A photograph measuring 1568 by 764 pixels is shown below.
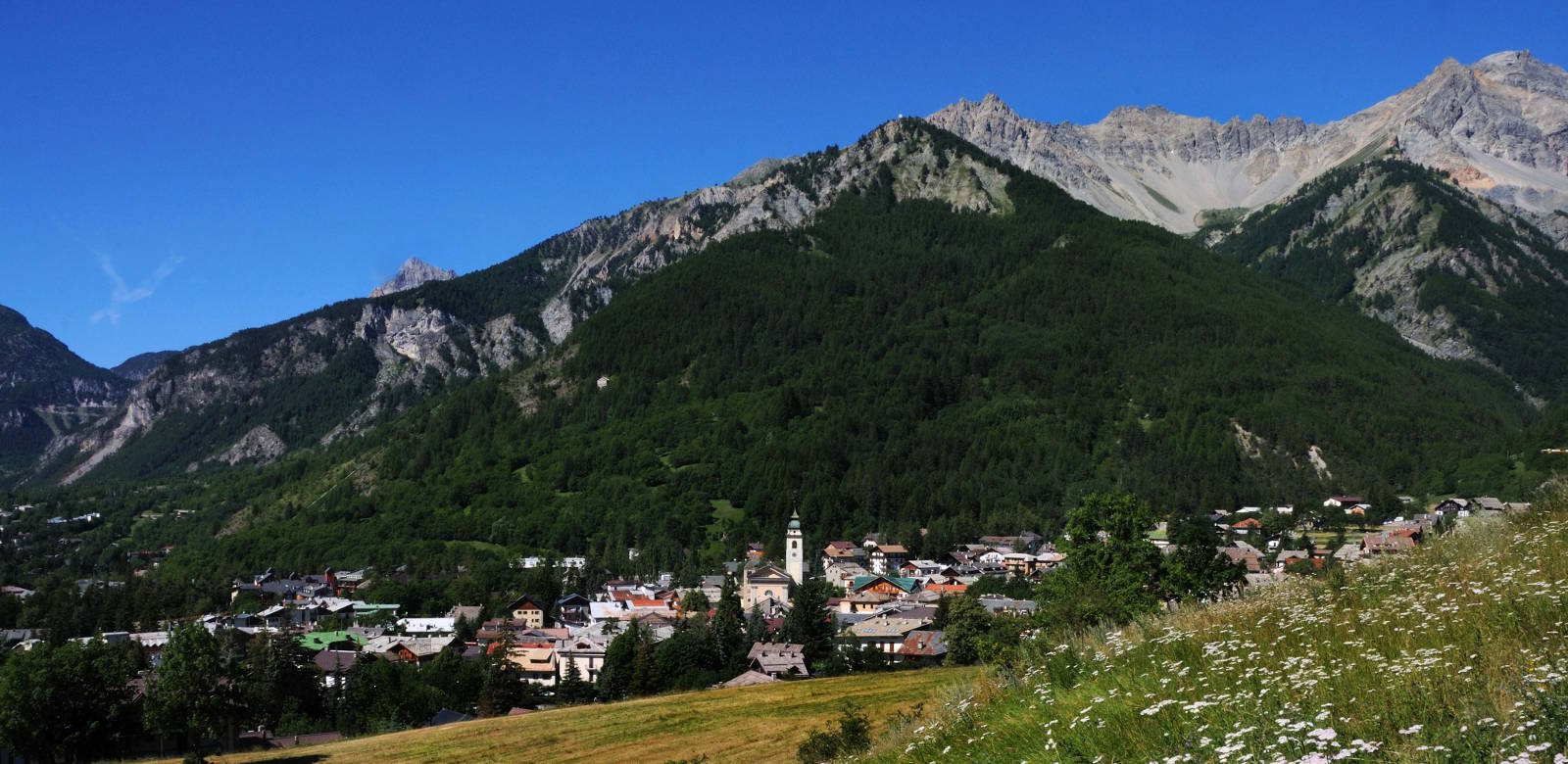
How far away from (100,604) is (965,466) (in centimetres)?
12256

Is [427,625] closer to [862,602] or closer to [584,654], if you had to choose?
[584,654]

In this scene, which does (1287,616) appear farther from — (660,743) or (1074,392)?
(1074,392)

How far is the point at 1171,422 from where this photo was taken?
605 ft

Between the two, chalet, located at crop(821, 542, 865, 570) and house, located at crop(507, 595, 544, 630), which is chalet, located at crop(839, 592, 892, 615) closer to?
chalet, located at crop(821, 542, 865, 570)

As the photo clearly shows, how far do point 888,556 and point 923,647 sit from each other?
2834 inches

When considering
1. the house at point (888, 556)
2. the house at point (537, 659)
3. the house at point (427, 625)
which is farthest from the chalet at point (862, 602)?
the house at point (427, 625)

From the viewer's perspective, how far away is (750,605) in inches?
4414

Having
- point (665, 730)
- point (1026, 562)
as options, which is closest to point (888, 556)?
point (1026, 562)

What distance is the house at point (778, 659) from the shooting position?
70375 millimetres

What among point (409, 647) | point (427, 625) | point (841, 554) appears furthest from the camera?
point (841, 554)

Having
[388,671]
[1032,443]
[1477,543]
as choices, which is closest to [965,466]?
[1032,443]

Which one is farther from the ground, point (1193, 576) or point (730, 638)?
point (1193, 576)

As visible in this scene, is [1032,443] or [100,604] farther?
[1032,443]

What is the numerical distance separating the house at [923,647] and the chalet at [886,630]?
2.04m
